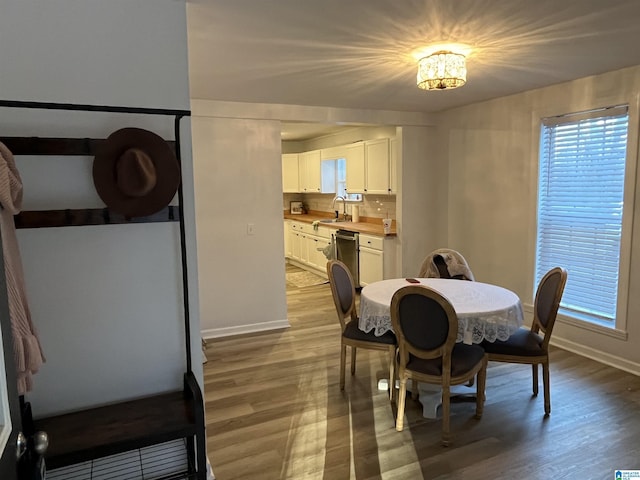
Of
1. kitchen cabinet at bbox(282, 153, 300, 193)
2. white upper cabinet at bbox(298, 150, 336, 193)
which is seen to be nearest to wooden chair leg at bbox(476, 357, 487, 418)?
white upper cabinet at bbox(298, 150, 336, 193)

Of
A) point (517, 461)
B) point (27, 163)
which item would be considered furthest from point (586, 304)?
point (27, 163)

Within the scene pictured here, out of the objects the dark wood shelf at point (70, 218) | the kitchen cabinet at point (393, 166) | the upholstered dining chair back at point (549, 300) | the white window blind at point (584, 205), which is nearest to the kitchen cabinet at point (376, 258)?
the kitchen cabinet at point (393, 166)

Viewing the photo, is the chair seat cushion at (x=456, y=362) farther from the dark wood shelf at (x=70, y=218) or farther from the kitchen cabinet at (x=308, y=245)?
the kitchen cabinet at (x=308, y=245)

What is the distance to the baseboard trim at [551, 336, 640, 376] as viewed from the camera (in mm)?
3481

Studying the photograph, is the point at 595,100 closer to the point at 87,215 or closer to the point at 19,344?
the point at 87,215

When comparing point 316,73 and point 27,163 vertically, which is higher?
point 316,73

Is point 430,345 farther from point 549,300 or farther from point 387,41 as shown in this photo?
point 387,41

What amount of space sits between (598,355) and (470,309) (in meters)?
1.81

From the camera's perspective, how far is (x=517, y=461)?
2.38 m

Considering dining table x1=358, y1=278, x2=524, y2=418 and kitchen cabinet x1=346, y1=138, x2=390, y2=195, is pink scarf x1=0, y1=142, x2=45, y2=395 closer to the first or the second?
dining table x1=358, y1=278, x2=524, y2=418

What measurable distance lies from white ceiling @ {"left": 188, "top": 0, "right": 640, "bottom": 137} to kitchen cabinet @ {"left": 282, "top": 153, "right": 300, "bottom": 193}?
440 cm

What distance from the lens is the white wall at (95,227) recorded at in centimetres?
174

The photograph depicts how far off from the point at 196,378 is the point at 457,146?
4131 mm

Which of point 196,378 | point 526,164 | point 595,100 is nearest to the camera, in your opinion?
point 196,378
